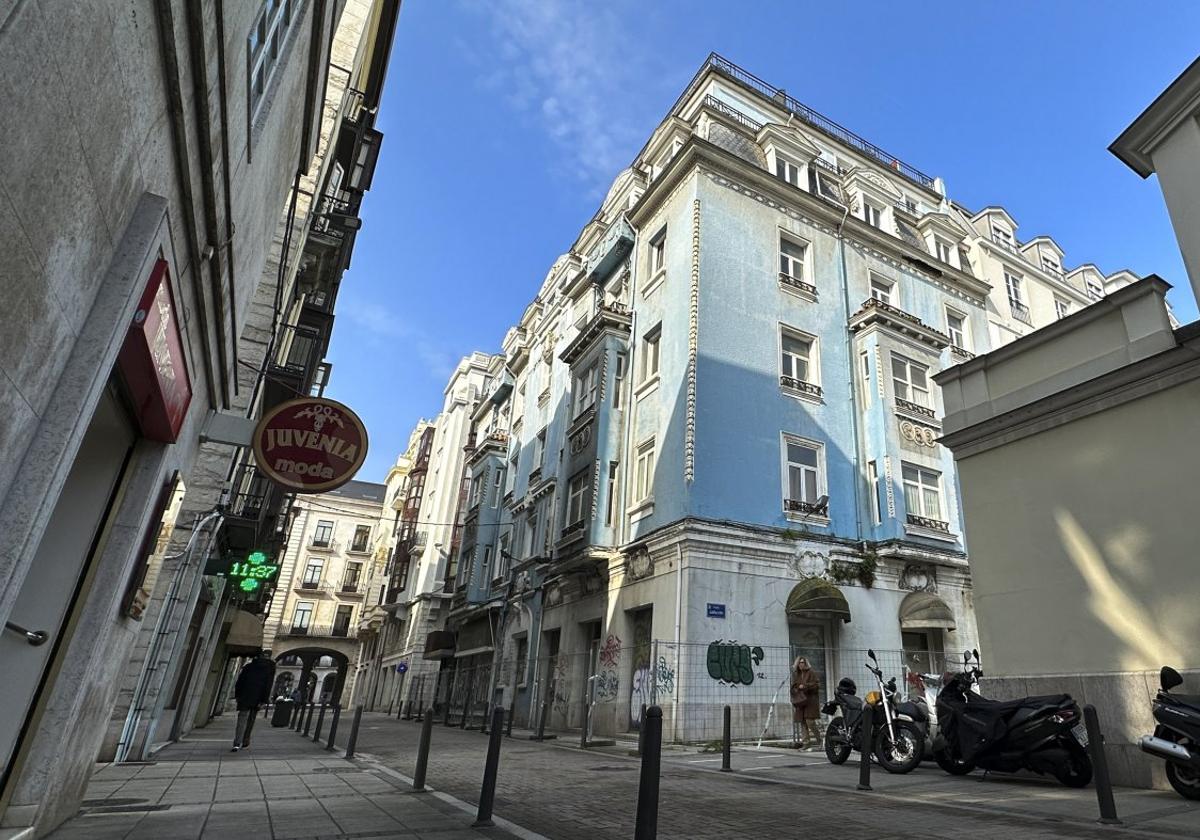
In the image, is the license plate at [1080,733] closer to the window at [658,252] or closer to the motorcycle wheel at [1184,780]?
the motorcycle wheel at [1184,780]

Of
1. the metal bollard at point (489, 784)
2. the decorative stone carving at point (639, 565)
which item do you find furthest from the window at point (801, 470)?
the metal bollard at point (489, 784)

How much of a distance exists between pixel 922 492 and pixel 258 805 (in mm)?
19351

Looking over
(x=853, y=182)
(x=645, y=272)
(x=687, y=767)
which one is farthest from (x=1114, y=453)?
(x=853, y=182)

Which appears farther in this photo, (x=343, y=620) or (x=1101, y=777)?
(x=343, y=620)

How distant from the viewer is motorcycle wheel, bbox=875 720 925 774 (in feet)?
28.2

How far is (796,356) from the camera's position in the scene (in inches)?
805

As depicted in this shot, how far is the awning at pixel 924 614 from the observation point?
57.8ft

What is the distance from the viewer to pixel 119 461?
4715mm

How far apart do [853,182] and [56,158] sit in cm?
2714

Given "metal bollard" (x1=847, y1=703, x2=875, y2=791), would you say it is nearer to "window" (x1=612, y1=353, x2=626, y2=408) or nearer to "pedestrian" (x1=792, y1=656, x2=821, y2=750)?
"pedestrian" (x1=792, y1=656, x2=821, y2=750)

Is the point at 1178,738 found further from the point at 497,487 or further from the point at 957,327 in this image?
the point at 497,487

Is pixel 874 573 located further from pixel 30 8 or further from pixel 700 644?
pixel 30 8

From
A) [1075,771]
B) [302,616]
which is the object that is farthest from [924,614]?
[302,616]

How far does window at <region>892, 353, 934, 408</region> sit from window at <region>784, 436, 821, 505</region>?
3980 millimetres
